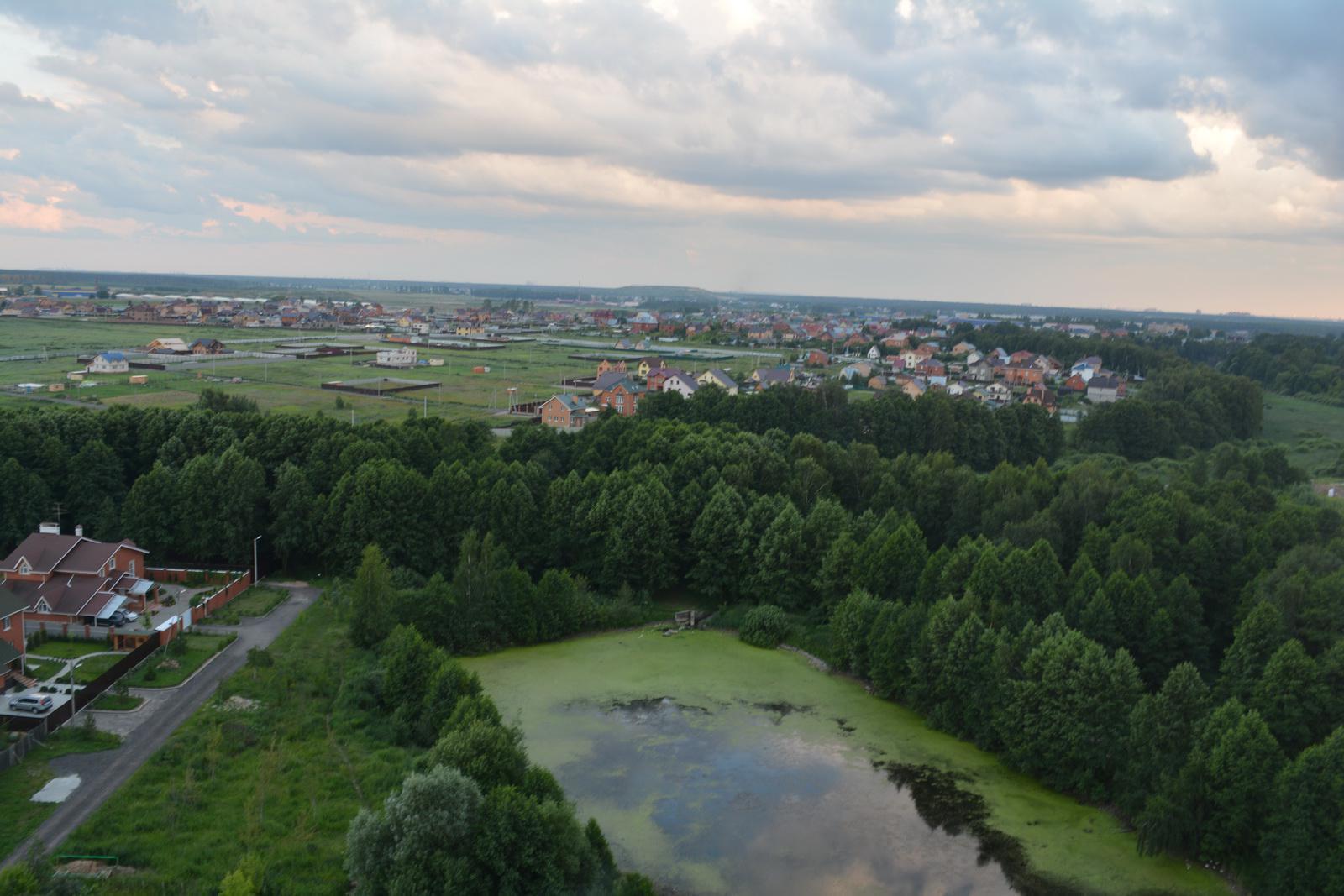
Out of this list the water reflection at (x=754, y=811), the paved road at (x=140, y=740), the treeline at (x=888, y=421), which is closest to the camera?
the paved road at (x=140, y=740)

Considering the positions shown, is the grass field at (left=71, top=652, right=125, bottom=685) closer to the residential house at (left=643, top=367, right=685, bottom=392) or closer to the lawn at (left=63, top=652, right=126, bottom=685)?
the lawn at (left=63, top=652, right=126, bottom=685)

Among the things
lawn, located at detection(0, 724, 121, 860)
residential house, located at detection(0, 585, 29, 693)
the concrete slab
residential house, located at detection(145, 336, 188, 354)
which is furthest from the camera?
residential house, located at detection(145, 336, 188, 354)

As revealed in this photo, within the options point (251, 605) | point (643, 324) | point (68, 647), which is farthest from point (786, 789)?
point (643, 324)

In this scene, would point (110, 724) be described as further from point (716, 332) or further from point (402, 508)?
point (716, 332)

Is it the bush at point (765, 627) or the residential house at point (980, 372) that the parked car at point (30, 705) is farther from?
the residential house at point (980, 372)

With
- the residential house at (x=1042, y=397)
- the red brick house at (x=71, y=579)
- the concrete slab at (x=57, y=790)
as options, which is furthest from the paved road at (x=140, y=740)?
the residential house at (x=1042, y=397)

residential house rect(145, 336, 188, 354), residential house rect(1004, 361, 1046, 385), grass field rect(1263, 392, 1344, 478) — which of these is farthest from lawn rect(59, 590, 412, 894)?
residential house rect(1004, 361, 1046, 385)
